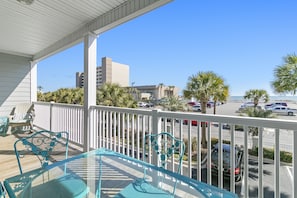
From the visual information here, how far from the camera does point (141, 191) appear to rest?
148 centimetres

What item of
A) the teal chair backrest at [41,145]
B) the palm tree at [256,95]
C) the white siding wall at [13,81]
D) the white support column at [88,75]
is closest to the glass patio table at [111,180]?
the teal chair backrest at [41,145]

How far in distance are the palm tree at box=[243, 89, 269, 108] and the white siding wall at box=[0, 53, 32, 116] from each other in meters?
12.7

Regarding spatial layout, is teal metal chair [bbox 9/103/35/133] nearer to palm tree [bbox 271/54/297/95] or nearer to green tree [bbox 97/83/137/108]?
green tree [bbox 97/83/137/108]

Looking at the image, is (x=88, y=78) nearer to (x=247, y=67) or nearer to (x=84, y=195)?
(x=84, y=195)

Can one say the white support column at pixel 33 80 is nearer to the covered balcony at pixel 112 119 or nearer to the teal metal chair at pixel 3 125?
the covered balcony at pixel 112 119

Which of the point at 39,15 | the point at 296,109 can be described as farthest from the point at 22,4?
the point at 296,109

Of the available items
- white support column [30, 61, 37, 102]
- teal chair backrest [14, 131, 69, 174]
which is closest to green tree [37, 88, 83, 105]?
white support column [30, 61, 37, 102]

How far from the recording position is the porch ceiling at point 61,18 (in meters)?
2.90

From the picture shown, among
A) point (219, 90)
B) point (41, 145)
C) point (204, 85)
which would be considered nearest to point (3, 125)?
point (41, 145)

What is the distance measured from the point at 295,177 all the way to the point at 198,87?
27.4 feet

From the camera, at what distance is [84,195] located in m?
1.41

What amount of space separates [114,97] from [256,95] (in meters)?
9.58

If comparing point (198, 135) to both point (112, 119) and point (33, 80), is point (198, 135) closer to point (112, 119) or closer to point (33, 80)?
point (112, 119)

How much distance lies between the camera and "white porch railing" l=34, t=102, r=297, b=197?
1634 mm
